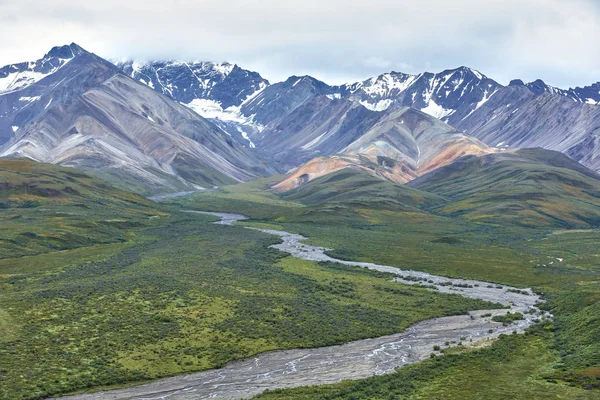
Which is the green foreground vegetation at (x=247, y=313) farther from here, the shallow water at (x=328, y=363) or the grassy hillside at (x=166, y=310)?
the shallow water at (x=328, y=363)

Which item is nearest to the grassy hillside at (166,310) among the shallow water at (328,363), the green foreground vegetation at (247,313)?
the green foreground vegetation at (247,313)

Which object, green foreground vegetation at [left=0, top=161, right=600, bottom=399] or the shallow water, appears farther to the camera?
green foreground vegetation at [left=0, top=161, right=600, bottom=399]

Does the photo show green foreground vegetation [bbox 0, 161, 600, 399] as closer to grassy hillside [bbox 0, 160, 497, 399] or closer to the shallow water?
grassy hillside [bbox 0, 160, 497, 399]

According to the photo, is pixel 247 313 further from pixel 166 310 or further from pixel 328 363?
pixel 328 363

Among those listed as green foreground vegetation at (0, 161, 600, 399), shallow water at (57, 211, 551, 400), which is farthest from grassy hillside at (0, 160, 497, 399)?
shallow water at (57, 211, 551, 400)

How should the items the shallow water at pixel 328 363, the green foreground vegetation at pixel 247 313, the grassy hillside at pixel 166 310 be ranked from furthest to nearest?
1. the grassy hillside at pixel 166 310
2. the green foreground vegetation at pixel 247 313
3. the shallow water at pixel 328 363

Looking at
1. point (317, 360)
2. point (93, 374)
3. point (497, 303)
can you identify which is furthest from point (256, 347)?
point (497, 303)

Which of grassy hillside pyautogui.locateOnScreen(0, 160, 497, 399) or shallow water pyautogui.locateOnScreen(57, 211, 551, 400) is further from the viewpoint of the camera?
grassy hillside pyautogui.locateOnScreen(0, 160, 497, 399)

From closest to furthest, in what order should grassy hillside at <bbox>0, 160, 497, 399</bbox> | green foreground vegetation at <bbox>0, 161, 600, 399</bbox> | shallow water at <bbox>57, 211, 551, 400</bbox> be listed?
shallow water at <bbox>57, 211, 551, 400</bbox> < green foreground vegetation at <bbox>0, 161, 600, 399</bbox> < grassy hillside at <bbox>0, 160, 497, 399</bbox>

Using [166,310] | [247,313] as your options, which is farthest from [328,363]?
[166,310]

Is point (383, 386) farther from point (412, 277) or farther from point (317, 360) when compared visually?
point (412, 277)

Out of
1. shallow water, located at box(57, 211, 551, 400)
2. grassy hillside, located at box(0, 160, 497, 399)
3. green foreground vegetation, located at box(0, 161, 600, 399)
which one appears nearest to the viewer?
shallow water, located at box(57, 211, 551, 400)
